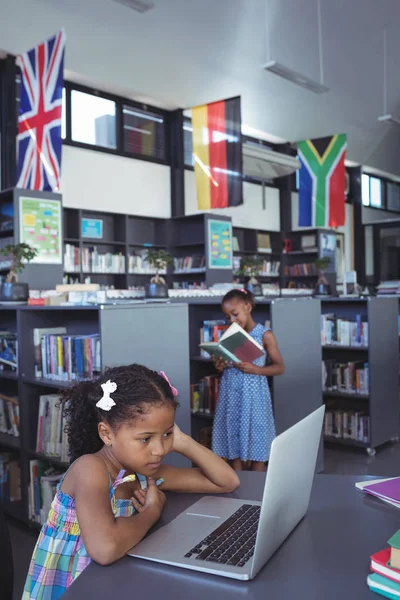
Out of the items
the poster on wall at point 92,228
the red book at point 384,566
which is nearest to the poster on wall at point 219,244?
the poster on wall at point 92,228

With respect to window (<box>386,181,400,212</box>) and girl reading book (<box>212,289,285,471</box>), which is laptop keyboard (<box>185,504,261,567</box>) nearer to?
girl reading book (<box>212,289,285,471</box>)

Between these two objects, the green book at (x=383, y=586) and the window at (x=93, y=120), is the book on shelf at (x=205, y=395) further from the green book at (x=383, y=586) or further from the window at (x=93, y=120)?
the window at (x=93, y=120)

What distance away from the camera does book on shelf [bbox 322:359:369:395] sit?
4.89 m

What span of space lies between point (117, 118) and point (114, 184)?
3.57 feet

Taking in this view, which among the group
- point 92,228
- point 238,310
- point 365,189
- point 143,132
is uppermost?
point 143,132

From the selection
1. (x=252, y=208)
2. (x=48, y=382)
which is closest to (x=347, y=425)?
(x=48, y=382)

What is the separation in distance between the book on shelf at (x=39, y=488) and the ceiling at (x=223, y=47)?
5268mm

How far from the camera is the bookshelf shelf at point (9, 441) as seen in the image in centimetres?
348

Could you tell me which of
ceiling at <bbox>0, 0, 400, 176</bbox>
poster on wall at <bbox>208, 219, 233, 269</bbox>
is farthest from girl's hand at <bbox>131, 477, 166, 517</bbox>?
poster on wall at <bbox>208, 219, 233, 269</bbox>

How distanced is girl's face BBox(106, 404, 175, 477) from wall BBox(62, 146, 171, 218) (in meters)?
7.03

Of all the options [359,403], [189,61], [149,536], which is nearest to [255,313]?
[359,403]

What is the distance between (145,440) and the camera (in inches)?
51.4

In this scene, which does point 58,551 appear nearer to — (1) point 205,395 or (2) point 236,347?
(2) point 236,347

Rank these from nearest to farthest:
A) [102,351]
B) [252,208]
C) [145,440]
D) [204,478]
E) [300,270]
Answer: [145,440] < [204,478] < [102,351] < [252,208] < [300,270]
